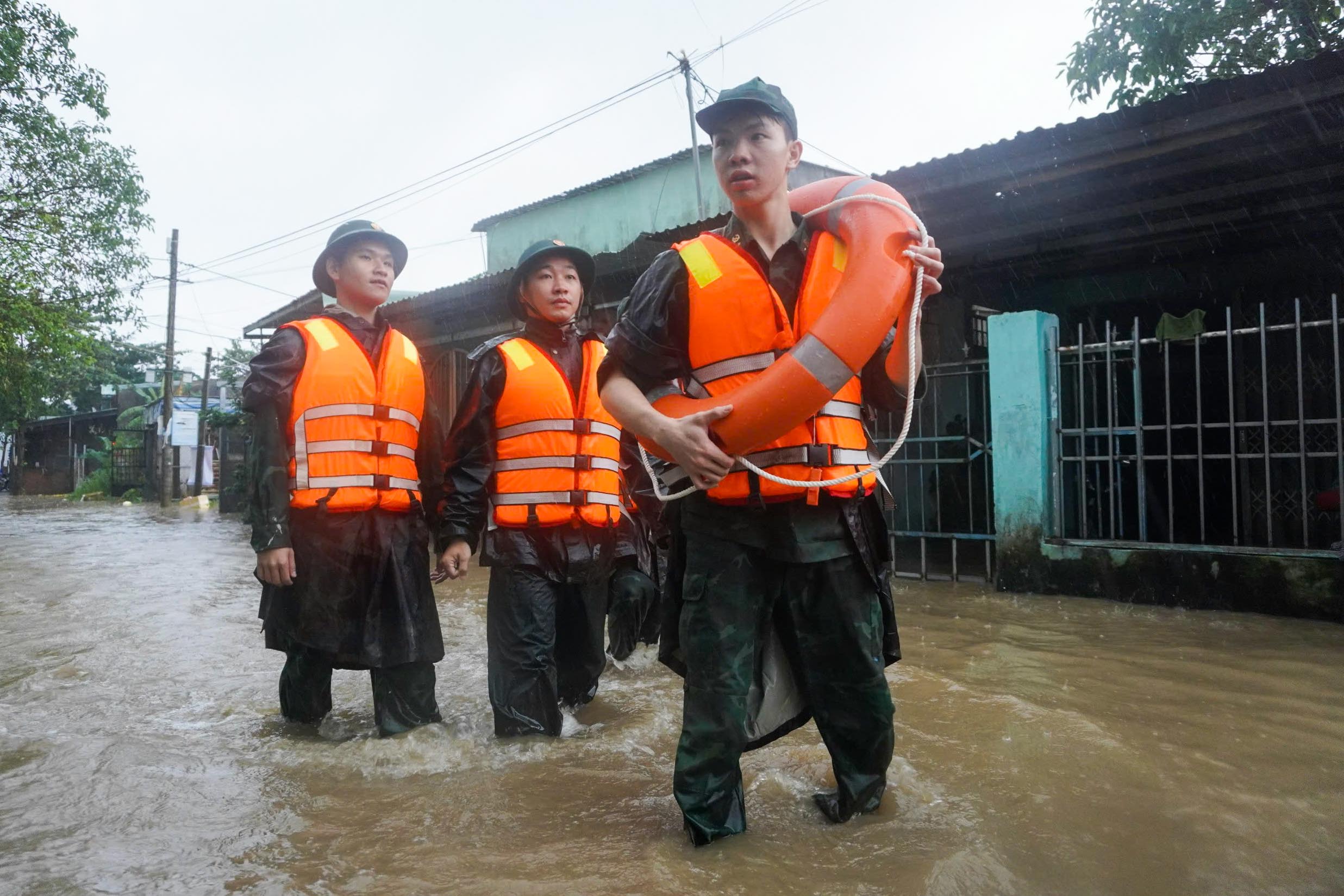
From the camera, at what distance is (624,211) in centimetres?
2077

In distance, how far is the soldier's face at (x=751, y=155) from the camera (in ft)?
7.25

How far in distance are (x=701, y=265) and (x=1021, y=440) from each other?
481cm

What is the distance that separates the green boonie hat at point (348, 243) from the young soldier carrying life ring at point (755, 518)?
5.25 feet

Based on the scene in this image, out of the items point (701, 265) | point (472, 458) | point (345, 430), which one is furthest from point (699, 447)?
point (345, 430)

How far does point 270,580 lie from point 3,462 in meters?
47.4

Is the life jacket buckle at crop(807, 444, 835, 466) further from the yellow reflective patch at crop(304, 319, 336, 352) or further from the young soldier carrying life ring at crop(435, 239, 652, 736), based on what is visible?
the yellow reflective patch at crop(304, 319, 336, 352)

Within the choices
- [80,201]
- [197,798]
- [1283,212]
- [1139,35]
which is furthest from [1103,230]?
[80,201]

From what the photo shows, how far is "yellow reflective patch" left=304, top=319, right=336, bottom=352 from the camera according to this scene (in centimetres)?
328

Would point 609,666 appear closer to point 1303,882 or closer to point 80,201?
point 1303,882

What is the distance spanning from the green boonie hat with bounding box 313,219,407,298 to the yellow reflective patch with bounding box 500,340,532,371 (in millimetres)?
509

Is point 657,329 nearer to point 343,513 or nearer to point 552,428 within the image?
point 552,428

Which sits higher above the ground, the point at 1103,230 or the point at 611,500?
the point at 1103,230

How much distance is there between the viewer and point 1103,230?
7488mm

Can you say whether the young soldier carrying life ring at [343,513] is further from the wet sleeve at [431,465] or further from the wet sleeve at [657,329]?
the wet sleeve at [657,329]
